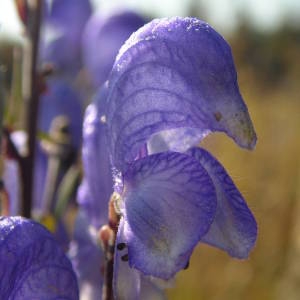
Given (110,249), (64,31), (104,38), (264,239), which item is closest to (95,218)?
(110,249)

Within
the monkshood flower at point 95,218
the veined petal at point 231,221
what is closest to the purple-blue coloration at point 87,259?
the monkshood flower at point 95,218

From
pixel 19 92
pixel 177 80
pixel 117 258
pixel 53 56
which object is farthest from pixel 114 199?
pixel 53 56

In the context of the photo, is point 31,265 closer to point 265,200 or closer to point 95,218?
point 95,218

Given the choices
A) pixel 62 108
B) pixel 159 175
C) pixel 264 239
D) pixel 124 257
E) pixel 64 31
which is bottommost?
pixel 264 239

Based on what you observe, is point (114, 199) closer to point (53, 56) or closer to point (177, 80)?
point (177, 80)

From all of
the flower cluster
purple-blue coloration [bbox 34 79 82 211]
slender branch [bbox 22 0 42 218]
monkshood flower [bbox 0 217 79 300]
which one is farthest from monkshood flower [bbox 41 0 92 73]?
monkshood flower [bbox 0 217 79 300]

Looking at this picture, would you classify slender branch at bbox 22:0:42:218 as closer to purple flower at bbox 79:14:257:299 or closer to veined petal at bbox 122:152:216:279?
purple flower at bbox 79:14:257:299
